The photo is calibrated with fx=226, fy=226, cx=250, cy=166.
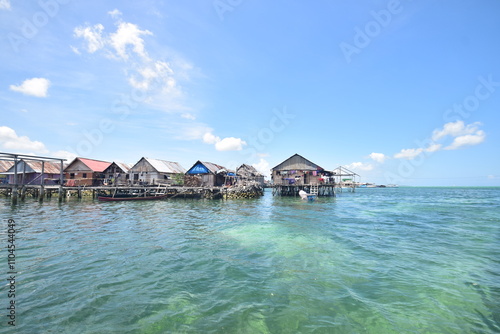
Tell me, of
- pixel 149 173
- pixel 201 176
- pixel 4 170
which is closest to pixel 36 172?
pixel 4 170

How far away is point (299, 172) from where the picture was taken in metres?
45.5

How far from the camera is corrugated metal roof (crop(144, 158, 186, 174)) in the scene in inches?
1740

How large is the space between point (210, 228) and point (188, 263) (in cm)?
647

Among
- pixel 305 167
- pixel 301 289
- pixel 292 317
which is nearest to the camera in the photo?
pixel 292 317

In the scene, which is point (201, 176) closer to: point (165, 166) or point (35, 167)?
point (165, 166)

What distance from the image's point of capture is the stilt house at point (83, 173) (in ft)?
140

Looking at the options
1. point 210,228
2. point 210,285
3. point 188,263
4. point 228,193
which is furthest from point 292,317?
point 228,193

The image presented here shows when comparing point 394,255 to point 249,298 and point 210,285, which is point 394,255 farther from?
point 210,285

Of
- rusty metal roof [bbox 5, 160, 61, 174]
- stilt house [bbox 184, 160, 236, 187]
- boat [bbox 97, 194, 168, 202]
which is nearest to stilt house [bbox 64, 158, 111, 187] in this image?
rusty metal roof [bbox 5, 160, 61, 174]

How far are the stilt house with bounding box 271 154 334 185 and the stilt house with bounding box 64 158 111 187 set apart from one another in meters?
34.6

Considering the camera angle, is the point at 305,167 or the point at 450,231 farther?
the point at 305,167

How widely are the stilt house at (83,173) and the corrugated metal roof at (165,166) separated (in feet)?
32.0

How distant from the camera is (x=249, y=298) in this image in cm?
620

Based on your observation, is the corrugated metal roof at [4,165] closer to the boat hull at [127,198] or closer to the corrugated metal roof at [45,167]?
the corrugated metal roof at [45,167]
